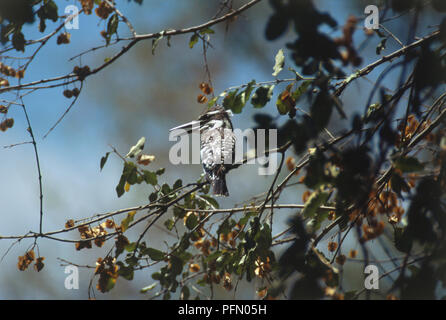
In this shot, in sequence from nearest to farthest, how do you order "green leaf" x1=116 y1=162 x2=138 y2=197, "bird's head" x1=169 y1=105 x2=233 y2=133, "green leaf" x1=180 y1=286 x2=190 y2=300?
"green leaf" x1=116 y1=162 x2=138 y2=197 < "green leaf" x1=180 y1=286 x2=190 y2=300 < "bird's head" x1=169 y1=105 x2=233 y2=133

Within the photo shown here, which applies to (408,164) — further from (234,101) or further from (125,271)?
(125,271)

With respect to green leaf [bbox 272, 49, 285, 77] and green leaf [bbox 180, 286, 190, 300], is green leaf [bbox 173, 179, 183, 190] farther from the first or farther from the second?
green leaf [bbox 272, 49, 285, 77]

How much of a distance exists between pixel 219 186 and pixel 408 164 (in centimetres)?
169

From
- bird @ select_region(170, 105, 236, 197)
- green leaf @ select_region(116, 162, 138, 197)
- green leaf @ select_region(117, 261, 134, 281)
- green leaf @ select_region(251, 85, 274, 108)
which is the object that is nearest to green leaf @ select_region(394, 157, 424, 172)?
green leaf @ select_region(251, 85, 274, 108)

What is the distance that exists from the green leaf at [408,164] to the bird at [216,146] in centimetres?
140

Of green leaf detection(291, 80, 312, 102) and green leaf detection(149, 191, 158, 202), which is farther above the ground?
green leaf detection(291, 80, 312, 102)

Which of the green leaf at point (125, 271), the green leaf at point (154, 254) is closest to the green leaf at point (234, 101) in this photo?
the green leaf at point (154, 254)

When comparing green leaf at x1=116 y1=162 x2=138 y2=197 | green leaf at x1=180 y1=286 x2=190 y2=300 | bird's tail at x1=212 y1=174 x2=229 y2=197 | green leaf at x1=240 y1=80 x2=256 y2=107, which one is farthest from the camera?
bird's tail at x1=212 y1=174 x2=229 y2=197

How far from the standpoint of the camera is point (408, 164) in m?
1.18

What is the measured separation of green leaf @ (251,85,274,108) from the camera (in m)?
1.85

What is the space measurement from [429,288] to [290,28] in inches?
28.1

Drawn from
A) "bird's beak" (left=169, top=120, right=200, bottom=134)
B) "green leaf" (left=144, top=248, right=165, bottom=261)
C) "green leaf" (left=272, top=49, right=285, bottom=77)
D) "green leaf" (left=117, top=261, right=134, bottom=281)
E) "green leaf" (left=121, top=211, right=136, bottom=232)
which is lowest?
"green leaf" (left=117, top=261, right=134, bottom=281)

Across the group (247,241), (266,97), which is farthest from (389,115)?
(247,241)

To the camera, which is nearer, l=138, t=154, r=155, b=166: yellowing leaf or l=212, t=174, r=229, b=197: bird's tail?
l=138, t=154, r=155, b=166: yellowing leaf
